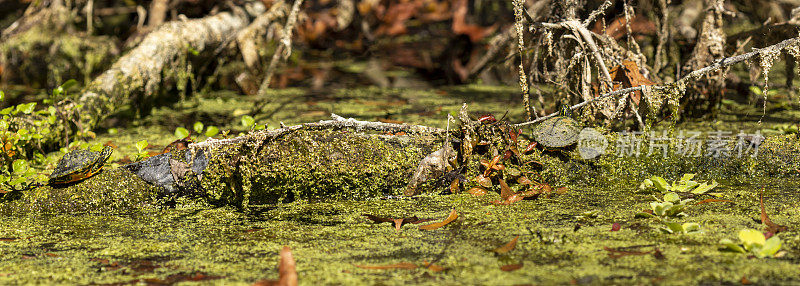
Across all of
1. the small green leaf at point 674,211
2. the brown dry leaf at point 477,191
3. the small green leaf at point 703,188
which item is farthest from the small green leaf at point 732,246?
the brown dry leaf at point 477,191

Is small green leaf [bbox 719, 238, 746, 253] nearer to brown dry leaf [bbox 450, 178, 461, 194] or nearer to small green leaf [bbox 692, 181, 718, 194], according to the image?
small green leaf [bbox 692, 181, 718, 194]

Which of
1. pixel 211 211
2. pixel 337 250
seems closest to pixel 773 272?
pixel 337 250

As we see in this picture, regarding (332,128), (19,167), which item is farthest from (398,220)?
(19,167)

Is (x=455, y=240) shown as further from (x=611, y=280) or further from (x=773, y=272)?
(x=773, y=272)

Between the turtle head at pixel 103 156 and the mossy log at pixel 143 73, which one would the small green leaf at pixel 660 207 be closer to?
the turtle head at pixel 103 156

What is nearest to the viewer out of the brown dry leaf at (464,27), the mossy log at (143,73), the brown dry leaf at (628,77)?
the brown dry leaf at (628,77)

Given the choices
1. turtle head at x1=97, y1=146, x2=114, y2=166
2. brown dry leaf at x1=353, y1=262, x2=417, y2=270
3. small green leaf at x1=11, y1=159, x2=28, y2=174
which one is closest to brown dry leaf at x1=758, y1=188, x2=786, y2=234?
brown dry leaf at x1=353, y1=262, x2=417, y2=270
